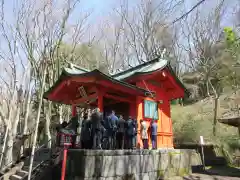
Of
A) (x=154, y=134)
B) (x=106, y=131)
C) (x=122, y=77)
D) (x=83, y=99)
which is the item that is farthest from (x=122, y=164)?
(x=122, y=77)

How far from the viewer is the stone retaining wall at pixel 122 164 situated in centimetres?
731

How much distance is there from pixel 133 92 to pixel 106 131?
2.25 meters

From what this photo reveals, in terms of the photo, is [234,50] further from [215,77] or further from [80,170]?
[80,170]

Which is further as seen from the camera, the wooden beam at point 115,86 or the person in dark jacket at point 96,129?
the wooden beam at point 115,86

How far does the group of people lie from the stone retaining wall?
0.73 metres

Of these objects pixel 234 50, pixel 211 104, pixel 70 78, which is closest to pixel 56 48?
pixel 70 78

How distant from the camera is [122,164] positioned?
26.2ft

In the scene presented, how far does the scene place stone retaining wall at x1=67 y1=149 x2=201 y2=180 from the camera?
7312mm

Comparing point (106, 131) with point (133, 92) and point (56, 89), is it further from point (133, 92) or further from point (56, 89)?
point (56, 89)

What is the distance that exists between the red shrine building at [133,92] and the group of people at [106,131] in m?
0.86

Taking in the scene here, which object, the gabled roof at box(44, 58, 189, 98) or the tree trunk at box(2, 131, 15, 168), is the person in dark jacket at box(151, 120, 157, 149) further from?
the tree trunk at box(2, 131, 15, 168)

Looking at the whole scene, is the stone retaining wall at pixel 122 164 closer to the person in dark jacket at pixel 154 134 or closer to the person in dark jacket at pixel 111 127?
the person in dark jacket at pixel 154 134

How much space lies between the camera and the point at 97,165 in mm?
7367

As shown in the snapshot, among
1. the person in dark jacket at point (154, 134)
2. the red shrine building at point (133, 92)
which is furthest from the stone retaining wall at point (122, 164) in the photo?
the red shrine building at point (133, 92)
